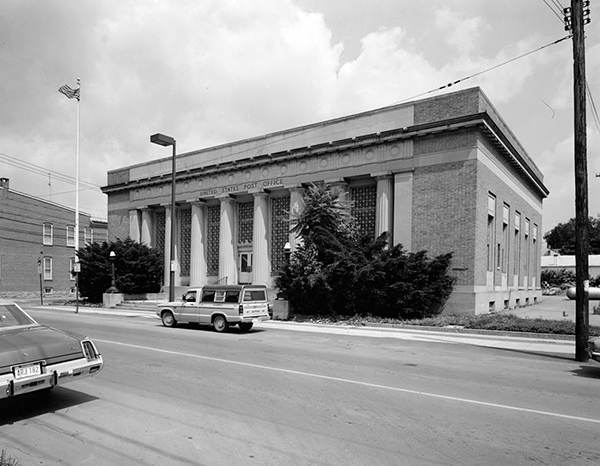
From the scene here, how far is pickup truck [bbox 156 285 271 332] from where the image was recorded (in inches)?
630

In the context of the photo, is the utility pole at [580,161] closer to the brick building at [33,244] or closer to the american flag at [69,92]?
the american flag at [69,92]

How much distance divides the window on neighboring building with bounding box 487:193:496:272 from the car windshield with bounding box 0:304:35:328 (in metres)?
22.6

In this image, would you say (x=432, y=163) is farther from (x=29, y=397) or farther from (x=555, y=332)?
(x=29, y=397)

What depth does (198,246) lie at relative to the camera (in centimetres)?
3369

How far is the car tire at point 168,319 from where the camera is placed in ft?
57.6

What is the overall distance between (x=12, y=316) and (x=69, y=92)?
1376 inches

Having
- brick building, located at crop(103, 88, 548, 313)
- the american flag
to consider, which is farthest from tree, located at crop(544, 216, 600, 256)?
the american flag

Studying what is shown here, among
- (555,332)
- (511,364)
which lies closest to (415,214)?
(555,332)

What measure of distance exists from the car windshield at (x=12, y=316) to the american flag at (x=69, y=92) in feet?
113

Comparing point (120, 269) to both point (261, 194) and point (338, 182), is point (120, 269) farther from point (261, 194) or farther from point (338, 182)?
point (338, 182)

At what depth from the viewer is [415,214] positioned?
2344 centimetres

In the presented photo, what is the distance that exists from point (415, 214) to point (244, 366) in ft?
52.0

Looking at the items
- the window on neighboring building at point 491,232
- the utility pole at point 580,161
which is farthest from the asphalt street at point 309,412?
the window on neighboring building at point 491,232

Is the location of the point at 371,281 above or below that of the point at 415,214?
A: below
